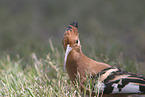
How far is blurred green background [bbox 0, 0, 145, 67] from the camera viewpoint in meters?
4.38

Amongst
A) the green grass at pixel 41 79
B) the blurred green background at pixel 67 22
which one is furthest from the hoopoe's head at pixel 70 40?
the blurred green background at pixel 67 22

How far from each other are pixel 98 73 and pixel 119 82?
0.22 meters

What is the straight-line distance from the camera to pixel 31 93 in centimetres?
201

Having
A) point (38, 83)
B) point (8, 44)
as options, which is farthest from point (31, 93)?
point (8, 44)

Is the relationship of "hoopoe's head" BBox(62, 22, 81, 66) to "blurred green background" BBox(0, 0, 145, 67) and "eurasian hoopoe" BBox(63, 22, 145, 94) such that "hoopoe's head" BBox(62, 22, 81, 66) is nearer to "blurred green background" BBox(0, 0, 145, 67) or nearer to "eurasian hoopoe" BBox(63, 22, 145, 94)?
"eurasian hoopoe" BBox(63, 22, 145, 94)

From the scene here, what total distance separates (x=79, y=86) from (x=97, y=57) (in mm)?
1067

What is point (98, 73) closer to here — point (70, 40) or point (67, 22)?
point (70, 40)

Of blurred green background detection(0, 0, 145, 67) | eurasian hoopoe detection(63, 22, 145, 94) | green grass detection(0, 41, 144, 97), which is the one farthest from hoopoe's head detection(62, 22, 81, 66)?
blurred green background detection(0, 0, 145, 67)

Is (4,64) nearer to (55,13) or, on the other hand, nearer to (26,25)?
(26,25)

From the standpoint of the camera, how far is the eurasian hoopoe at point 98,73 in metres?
1.99

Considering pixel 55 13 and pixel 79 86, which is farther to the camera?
pixel 55 13

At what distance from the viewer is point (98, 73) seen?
7.04 ft

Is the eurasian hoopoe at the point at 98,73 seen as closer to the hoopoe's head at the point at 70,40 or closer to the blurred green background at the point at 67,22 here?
the hoopoe's head at the point at 70,40

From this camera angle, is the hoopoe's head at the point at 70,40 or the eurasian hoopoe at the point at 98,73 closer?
the eurasian hoopoe at the point at 98,73
